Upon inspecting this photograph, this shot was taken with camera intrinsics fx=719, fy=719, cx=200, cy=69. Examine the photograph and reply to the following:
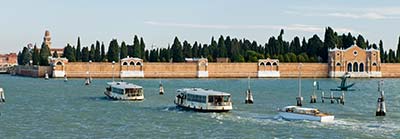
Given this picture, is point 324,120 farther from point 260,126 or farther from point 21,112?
point 21,112

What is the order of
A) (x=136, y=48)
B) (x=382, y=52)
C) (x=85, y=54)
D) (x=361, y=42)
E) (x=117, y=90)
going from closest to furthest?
1. (x=117, y=90)
2. (x=136, y=48)
3. (x=85, y=54)
4. (x=361, y=42)
5. (x=382, y=52)

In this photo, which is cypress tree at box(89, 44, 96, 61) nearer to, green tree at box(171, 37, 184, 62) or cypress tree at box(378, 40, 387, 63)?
green tree at box(171, 37, 184, 62)

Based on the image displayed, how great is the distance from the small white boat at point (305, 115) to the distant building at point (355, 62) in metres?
53.4

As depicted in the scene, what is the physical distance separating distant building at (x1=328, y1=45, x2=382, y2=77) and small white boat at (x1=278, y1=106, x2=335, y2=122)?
175ft

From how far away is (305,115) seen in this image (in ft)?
84.7

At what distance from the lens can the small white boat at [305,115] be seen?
25.5m

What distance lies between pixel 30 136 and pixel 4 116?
22.0 ft

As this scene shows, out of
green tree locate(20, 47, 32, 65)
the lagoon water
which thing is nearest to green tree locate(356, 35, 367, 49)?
green tree locate(20, 47, 32, 65)

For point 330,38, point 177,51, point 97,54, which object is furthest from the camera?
point 177,51

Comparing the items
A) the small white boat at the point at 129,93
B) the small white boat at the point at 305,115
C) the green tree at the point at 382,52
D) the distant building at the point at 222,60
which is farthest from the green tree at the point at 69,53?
the small white boat at the point at 305,115

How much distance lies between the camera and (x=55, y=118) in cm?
2738

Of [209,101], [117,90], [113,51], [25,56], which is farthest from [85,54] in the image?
[209,101]

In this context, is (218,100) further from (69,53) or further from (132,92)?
Result: (69,53)

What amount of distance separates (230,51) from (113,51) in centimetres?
1452
